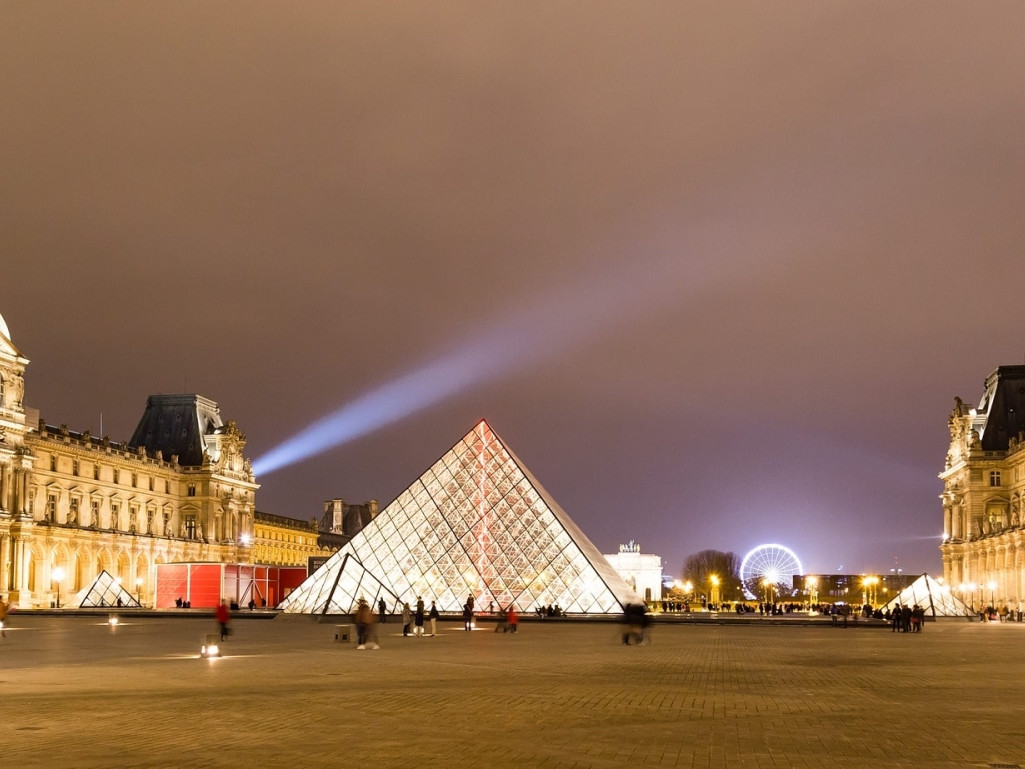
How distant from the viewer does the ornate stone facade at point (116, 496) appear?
65.9m

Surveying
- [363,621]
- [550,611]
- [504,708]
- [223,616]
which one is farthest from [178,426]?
[504,708]

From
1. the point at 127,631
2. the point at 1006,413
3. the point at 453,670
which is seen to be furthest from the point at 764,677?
the point at 1006,413

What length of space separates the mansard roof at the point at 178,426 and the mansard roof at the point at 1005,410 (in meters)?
55.9

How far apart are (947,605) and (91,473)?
165 ft

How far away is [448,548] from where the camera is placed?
44875mm

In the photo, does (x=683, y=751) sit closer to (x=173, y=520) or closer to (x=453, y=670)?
(x=453, y=670)

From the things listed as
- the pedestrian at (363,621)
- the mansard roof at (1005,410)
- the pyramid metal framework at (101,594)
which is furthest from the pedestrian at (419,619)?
the mansard roof at (1005,410)

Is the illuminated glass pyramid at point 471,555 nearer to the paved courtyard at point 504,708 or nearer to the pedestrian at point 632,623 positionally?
the pedestrian at point 632,623

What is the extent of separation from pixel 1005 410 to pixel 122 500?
58829 mm

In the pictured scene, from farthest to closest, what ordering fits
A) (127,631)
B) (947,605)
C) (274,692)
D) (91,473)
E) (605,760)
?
(91,473) < (947,605) < (127,631) < (274,692) < (605,760)

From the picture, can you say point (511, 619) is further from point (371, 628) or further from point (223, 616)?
point (223, 616)

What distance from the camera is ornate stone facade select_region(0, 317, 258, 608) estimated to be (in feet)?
216

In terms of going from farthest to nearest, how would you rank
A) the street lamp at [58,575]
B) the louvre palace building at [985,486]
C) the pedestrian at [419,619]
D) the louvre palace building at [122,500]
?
the louvre palace building at [985,486] < the street lamp at [58,575] < the louvre palace building at [122,500] < the pedestrian at [419,619]

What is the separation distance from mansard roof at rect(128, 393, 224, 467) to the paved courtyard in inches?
2872
